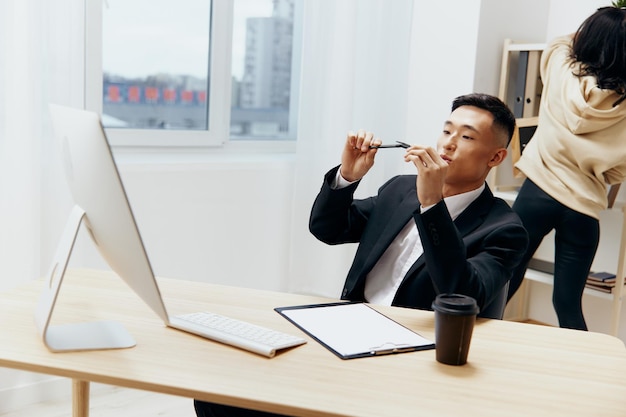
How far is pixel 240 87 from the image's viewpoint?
3322 mm

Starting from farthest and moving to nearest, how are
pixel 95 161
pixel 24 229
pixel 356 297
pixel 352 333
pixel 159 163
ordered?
pixel 159 163
pixel 24 229
pixel 356 297
pixel 352 333
pixel 95 161

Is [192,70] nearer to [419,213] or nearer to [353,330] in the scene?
[419,213]

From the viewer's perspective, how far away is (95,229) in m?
1.28

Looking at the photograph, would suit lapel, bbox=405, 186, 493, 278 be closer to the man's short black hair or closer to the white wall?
the man's short black hair

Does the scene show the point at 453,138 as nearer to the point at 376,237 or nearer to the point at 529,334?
the point at 376,237

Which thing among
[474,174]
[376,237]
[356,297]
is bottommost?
[356,297]

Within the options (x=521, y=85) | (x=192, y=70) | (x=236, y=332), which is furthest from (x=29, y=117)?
(x=521, y=85)

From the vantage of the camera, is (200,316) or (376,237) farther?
(376,237)

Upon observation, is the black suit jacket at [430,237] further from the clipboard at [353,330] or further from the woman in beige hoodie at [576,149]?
the woman in beige hoodie at [576,149]

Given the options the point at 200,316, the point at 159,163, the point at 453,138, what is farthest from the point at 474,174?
the point at 159,163

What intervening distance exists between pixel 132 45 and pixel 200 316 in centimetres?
182

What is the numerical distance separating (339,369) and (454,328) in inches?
7.9

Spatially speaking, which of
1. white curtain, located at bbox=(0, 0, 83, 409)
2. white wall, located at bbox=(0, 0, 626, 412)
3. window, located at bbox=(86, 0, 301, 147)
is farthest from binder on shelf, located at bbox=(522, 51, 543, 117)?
white curtain, located at bbox=(0, 0, 83, 409)

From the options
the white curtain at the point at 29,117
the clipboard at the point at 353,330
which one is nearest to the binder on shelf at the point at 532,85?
the white curtain at the point at 29,117
